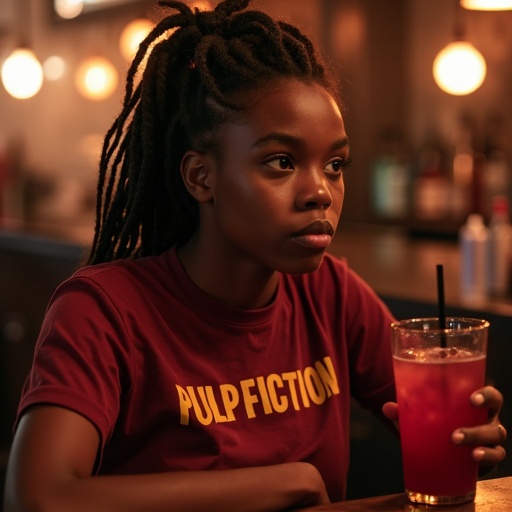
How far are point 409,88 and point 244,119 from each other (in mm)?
3506

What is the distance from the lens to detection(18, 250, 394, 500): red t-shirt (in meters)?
1.20

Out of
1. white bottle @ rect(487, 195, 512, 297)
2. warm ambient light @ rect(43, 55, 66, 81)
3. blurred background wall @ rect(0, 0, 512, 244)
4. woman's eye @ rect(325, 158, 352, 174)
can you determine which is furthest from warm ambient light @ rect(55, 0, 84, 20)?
woman's eye @ rect(325, 158, 352, 174)

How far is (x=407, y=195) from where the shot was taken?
14.5ft

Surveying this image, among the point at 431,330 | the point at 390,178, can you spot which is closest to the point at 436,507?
the point at 431,330

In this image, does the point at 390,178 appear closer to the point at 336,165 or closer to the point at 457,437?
the point at 336,165

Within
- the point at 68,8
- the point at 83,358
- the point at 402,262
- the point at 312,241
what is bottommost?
the point at 402,262

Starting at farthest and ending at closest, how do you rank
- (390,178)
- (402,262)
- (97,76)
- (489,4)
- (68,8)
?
(68,8), (97,76), (390,178), (402,262), (489,4)

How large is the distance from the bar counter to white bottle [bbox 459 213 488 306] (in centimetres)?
143

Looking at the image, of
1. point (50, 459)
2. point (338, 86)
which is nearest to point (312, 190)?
point (338, 86)

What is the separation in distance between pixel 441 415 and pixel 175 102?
0.60 metres

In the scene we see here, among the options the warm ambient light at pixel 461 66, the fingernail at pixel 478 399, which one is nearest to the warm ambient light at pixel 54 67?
the warm ambient light at pixel 461 66

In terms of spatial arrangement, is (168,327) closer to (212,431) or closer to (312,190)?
(212,431)

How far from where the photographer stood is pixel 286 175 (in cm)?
125

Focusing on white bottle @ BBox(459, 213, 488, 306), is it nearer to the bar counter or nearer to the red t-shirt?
the red t-shirt
